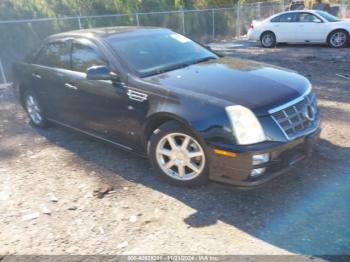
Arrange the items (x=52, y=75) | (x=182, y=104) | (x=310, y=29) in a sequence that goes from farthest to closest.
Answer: (x=310, y=29)
(x=52, y=75)
(x=182, y=104)

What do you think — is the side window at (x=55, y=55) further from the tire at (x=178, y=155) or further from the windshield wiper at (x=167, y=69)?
the tire at (x=178, y=155)

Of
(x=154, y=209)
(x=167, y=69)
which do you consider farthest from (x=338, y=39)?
(x=154, y=209)

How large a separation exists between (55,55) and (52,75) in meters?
0.33

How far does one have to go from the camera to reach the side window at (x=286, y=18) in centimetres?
1455

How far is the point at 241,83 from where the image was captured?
153 inches

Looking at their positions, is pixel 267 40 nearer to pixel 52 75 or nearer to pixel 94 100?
pixel 52 75

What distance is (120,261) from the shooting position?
2984mm

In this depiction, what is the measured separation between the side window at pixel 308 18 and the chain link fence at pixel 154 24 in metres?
5.51

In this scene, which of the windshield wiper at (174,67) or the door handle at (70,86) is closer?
the windshield wiper at (174,67)

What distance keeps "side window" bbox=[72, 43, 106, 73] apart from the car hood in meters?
0.87

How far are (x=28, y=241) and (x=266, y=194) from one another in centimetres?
227

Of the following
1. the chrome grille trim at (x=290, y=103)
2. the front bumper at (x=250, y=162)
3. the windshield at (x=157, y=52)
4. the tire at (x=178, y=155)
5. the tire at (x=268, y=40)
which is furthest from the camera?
the tire at (x=268, y=40)

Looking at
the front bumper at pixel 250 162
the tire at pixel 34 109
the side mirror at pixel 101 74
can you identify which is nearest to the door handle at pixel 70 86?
the side mirror at pixel 101 74

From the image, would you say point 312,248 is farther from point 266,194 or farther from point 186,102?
point 186,102
